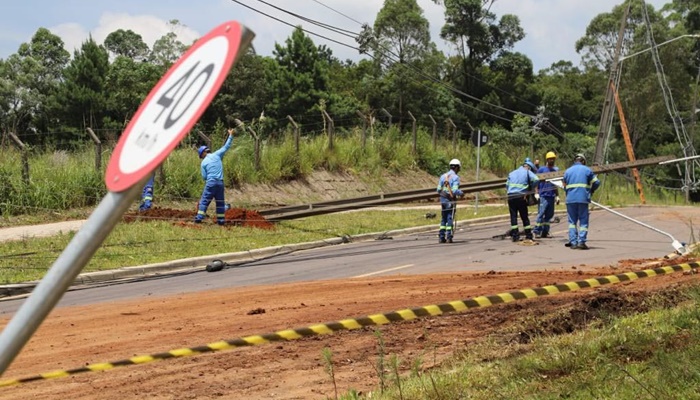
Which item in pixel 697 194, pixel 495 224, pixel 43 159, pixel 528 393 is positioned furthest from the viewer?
pixel 697 194

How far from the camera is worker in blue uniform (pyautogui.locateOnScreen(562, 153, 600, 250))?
701 inches

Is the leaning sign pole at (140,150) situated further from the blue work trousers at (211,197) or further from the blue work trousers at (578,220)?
the blue work trousers at (211,197)

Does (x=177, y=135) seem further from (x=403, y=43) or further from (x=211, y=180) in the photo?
(x=403, y=43)

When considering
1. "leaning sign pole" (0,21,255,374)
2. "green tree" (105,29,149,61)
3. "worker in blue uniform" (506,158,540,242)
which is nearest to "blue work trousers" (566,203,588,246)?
"worker in blue uniform" (506,158,540,242)

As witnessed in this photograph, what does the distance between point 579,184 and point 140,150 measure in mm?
16319

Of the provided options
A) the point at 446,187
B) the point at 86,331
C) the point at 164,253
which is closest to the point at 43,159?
the point at 164,253

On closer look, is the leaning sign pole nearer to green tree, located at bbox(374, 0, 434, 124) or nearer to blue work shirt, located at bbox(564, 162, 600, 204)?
blue work shirt, located at bbox(564, 162, 600, 204)

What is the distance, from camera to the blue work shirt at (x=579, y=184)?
705 inches

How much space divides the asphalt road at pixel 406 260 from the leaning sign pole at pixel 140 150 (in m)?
9.94

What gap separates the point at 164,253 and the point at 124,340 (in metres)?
8.36

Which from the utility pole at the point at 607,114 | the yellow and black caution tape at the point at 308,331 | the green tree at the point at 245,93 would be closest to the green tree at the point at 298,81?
the green tree at the point at 245,93

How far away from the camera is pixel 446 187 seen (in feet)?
66.4

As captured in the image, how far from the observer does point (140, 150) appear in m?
2.48

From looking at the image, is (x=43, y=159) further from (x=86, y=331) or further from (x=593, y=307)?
(x=593, y=307)
